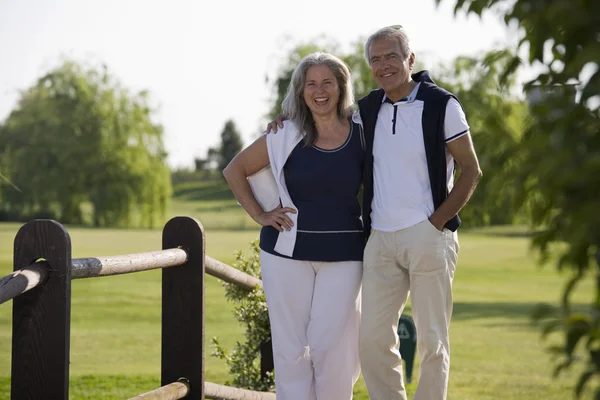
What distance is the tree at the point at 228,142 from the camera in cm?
10162

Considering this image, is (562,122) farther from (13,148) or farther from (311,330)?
(13,148)

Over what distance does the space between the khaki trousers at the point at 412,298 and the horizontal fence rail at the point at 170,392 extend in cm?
91

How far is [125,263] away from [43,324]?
674 millimetres

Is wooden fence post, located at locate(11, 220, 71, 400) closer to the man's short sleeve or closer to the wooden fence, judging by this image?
the wooden fence

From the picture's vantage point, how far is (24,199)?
47.1 meters

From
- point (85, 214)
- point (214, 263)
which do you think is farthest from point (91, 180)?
point (214, 263)

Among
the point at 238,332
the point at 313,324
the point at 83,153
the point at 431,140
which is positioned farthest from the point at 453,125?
the point at 83,153

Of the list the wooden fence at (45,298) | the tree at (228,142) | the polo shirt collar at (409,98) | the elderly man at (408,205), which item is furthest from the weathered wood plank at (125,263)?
the tree at (228,142)

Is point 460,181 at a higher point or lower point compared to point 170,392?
higher

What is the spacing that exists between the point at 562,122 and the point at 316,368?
116 inches

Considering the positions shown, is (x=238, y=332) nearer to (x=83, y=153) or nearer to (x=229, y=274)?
(x=229, y=274)

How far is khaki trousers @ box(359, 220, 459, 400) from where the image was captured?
4055mm

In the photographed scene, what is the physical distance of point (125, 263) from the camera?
3990mm

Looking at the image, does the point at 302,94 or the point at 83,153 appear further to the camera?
the point at 83,153
